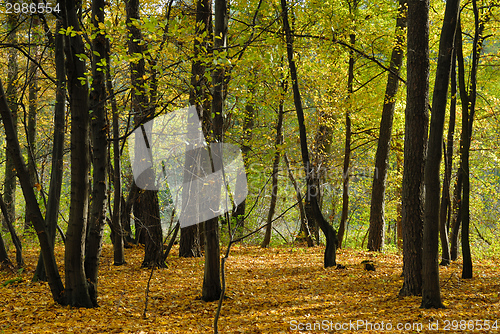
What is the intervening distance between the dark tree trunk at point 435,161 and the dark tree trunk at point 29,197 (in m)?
4.65

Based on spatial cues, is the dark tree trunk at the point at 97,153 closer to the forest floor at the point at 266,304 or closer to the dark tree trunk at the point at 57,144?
the forest floor at the point at 266,304

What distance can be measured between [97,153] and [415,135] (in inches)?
175

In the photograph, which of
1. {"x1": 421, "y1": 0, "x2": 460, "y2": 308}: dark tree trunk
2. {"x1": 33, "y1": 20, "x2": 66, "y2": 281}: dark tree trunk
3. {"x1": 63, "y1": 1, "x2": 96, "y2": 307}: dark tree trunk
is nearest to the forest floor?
{"x1": 421, "y1": 0, "x2": 460, "y2": 308}: dark tree trunk

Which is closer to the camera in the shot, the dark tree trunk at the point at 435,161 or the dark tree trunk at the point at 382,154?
the dark tree trunk at the point at 435,161

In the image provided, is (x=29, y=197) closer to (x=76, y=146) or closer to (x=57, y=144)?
(x=76, y=146)

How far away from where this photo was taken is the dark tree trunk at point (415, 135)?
521 centimetres

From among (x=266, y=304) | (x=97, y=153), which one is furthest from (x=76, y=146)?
(x=266, y=304)

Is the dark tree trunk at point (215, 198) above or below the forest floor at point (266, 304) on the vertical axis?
above

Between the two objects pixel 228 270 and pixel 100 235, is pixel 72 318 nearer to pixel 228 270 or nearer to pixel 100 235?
pixel 100 235

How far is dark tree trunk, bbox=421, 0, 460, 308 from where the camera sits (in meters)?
4.33

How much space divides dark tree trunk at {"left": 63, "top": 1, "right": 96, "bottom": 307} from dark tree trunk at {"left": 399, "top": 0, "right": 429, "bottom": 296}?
442cm

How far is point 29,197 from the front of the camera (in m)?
4.46

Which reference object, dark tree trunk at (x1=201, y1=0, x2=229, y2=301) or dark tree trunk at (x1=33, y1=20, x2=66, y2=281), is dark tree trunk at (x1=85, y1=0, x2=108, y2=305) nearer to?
dark tree trunk at (x1=33, y1=20, x2=66, y2=281)

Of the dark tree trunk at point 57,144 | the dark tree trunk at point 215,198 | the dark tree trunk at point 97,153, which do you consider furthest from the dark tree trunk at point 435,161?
the dark tree trunk at point 57,144
